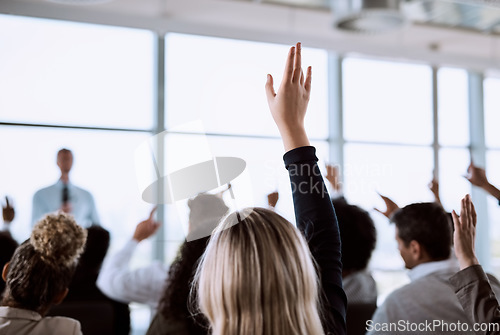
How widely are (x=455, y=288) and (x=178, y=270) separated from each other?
0.58 m

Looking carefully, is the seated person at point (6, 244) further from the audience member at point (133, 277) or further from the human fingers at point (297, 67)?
the human fingers at point (297, 67)

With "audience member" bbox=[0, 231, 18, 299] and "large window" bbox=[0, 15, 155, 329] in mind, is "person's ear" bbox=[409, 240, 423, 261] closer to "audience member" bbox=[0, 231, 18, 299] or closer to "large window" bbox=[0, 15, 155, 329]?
"large window" bbox=[0, 15, 155, 329]

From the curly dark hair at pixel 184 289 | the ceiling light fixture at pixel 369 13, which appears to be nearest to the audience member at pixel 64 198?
the curly dark hair at pixel 184 289

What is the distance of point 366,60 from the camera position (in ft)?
4.40

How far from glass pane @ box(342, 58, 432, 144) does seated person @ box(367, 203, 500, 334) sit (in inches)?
9.4

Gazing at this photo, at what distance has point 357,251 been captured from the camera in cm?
140

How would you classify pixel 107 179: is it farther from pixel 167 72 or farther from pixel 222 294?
pixel 222 294

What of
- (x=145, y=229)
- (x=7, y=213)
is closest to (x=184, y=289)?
(x=145, y=229)

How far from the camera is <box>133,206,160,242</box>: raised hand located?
1.09 meters

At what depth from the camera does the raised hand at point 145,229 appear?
1086mm

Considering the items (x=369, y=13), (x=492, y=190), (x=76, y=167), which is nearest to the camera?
(x=76, y=167)

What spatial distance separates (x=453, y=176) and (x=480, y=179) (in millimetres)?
68

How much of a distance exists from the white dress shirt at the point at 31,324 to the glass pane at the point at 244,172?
0.81 ft

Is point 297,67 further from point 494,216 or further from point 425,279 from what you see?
point 494,216
